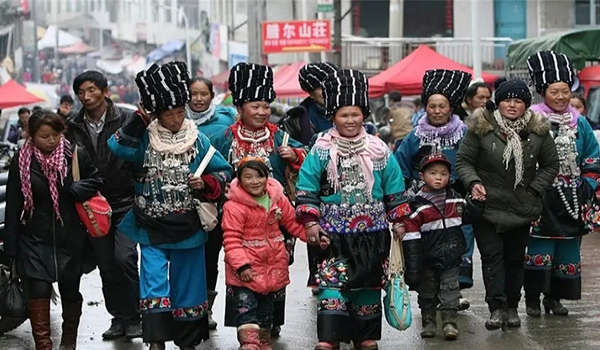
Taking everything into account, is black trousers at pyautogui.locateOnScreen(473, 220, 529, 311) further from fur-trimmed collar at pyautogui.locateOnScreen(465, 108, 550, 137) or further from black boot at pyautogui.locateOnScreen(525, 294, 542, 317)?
fur-trimmed collar at pyautogui.locateOnScreen(465, 108, 550, 137)

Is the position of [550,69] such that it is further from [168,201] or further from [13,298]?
[13,298]

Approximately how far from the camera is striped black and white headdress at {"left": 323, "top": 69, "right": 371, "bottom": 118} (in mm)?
8109

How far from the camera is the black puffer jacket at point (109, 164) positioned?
884 cm

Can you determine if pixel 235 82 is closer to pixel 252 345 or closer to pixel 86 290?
pixel 252 345

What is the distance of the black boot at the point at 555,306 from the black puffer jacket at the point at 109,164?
10.3 ft

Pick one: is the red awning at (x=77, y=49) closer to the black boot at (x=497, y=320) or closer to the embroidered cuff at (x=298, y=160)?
the embroidered cuff at (x=298, y=160)

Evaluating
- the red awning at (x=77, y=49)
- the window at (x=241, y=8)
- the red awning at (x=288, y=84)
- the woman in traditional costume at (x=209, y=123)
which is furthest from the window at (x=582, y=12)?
the red awning at (x=77, y=49)

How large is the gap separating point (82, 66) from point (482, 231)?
67.5 metres

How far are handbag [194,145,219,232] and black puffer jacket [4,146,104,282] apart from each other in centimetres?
70

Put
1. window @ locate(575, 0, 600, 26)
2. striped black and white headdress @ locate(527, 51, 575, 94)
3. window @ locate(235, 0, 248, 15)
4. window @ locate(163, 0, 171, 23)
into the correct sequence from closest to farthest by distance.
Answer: striped black and white headdress @ locate(527, 51, 575, 94), window @ locate(575, 0, 600, 26), window @ locate(235, 0, 248, 15), window @ locate(163, 0, 171, 23)

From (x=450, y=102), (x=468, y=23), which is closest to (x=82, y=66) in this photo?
(x=468, y=23)

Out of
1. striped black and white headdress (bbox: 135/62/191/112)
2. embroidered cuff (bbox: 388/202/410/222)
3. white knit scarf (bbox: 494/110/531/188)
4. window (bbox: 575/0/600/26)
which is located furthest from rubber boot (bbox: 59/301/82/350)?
window (bbox: 575/0/600/26)

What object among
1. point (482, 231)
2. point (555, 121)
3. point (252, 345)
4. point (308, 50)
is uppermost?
point (308, 50)

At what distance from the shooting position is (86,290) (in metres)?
11.6
